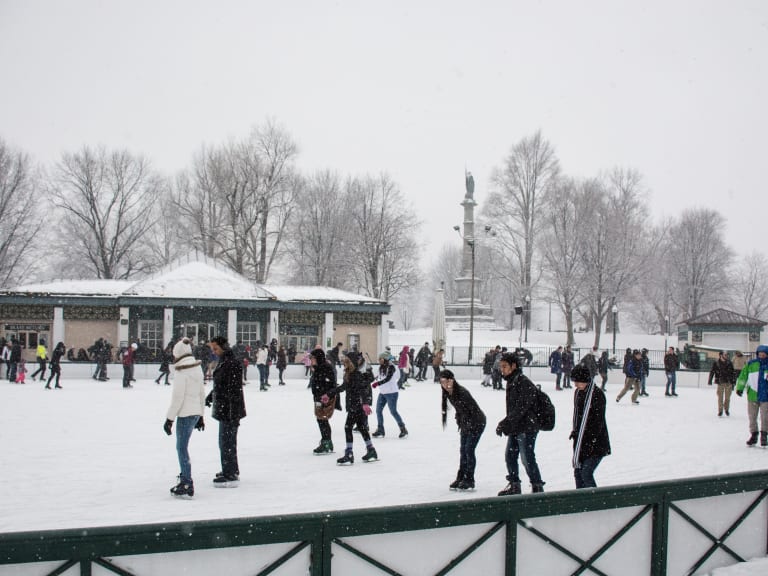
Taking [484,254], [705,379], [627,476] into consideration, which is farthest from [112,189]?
[627,476]

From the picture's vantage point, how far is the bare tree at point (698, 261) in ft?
180

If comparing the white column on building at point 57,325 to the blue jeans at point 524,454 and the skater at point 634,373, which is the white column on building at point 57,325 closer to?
the skater at point 634,373

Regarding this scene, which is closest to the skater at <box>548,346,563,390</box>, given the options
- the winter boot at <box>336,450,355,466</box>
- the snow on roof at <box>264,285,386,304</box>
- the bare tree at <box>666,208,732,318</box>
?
the snow on roof at <box>264,285,386,304</box>

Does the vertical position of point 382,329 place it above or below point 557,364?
above

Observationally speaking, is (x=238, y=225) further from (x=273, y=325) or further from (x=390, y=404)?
(x=390, y=404)

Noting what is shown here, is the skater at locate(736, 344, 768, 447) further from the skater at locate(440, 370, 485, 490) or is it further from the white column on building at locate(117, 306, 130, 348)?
the white column on building at locate(117, 306, 130, 348)

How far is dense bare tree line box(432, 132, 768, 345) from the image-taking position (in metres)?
46.0

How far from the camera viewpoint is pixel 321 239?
5119 cm

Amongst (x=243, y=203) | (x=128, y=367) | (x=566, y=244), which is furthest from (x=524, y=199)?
(x=128, y=367)

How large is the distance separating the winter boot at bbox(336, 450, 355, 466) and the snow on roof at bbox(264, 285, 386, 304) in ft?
87.5

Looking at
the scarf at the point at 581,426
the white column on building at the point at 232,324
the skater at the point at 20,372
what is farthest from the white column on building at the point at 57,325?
the scarf at the point at 581,426

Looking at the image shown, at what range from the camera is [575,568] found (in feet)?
15.6

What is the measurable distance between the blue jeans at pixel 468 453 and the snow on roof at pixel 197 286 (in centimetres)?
2777

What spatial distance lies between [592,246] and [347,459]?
39831 mm
